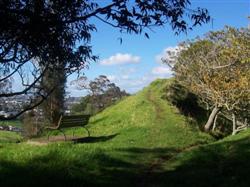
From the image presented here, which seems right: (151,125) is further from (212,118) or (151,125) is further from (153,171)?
(153,171)

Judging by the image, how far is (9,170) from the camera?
11602 millimetres

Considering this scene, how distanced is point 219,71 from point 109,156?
12.1 metres

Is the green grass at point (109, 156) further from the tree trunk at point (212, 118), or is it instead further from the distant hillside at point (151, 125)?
the tree trunk at point (212, 118)

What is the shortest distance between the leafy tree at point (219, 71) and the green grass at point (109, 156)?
82.0 inches

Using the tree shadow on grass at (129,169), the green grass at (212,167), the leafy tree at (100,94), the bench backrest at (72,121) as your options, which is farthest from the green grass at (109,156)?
the leafy tree at (100,94)

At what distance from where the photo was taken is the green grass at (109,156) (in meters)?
11.0

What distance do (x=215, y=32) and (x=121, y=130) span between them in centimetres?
733

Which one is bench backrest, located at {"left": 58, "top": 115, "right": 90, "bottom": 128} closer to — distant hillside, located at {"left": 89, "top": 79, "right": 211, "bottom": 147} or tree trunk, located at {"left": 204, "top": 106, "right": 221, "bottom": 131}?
distant hillside, located at {"left": 89, "top": 79, "right": 211, "bottom": 147}

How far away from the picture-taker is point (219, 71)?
24891 millimetres

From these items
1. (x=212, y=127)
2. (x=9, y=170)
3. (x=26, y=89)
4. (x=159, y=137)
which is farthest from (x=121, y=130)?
(x=26, y=89)

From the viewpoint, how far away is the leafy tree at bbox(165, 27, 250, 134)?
74.6 ft

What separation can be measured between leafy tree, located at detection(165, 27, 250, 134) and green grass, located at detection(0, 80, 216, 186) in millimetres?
2084

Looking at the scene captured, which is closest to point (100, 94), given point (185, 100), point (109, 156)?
point (185, 100)

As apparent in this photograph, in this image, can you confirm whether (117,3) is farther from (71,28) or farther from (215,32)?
(215,32)
